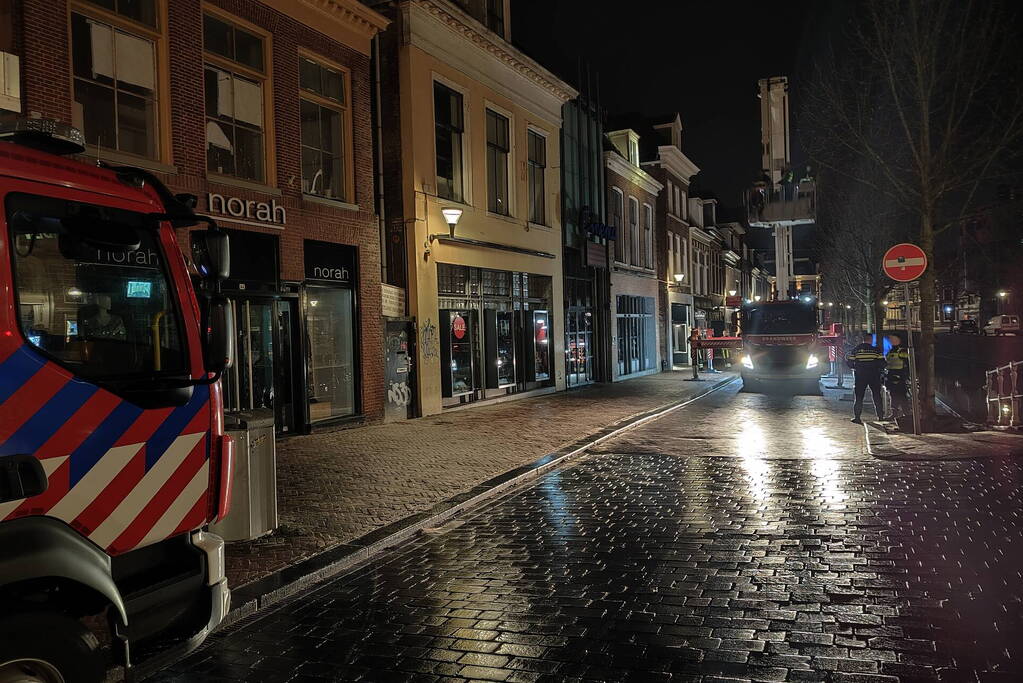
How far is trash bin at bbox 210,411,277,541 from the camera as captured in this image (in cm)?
633

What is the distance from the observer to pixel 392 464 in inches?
402

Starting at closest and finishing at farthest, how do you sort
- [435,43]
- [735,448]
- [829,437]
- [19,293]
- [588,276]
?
[19,293]
[735,448]
[829,437]
[435,43]
[588,276]

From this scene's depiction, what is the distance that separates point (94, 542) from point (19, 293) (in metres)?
1.09

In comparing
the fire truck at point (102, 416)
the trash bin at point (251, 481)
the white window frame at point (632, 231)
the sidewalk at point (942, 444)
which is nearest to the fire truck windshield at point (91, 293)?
the fire truck at point (102, 416)

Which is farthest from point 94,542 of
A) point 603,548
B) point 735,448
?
point 735,448

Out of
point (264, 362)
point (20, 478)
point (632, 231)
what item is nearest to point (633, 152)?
point (632, 231)

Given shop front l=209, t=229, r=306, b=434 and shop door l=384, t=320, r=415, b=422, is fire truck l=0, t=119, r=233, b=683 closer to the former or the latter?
shop front l=209, t=229, r=306, b=434

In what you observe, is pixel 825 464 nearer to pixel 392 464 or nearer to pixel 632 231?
pixel 392 464

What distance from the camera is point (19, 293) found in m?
3.04

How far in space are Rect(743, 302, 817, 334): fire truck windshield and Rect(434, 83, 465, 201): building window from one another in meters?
9.42

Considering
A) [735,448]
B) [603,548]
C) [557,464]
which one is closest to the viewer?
[603,548]

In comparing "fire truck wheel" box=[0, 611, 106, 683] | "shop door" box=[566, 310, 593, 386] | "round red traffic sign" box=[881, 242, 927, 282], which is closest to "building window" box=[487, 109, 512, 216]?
"shop door" box=[566, 310, 593, 386]

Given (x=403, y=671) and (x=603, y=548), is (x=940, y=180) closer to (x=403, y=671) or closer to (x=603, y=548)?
(x=603, y=548)

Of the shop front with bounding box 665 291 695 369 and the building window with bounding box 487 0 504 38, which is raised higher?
the building window with bounding box 487 0 504 38
